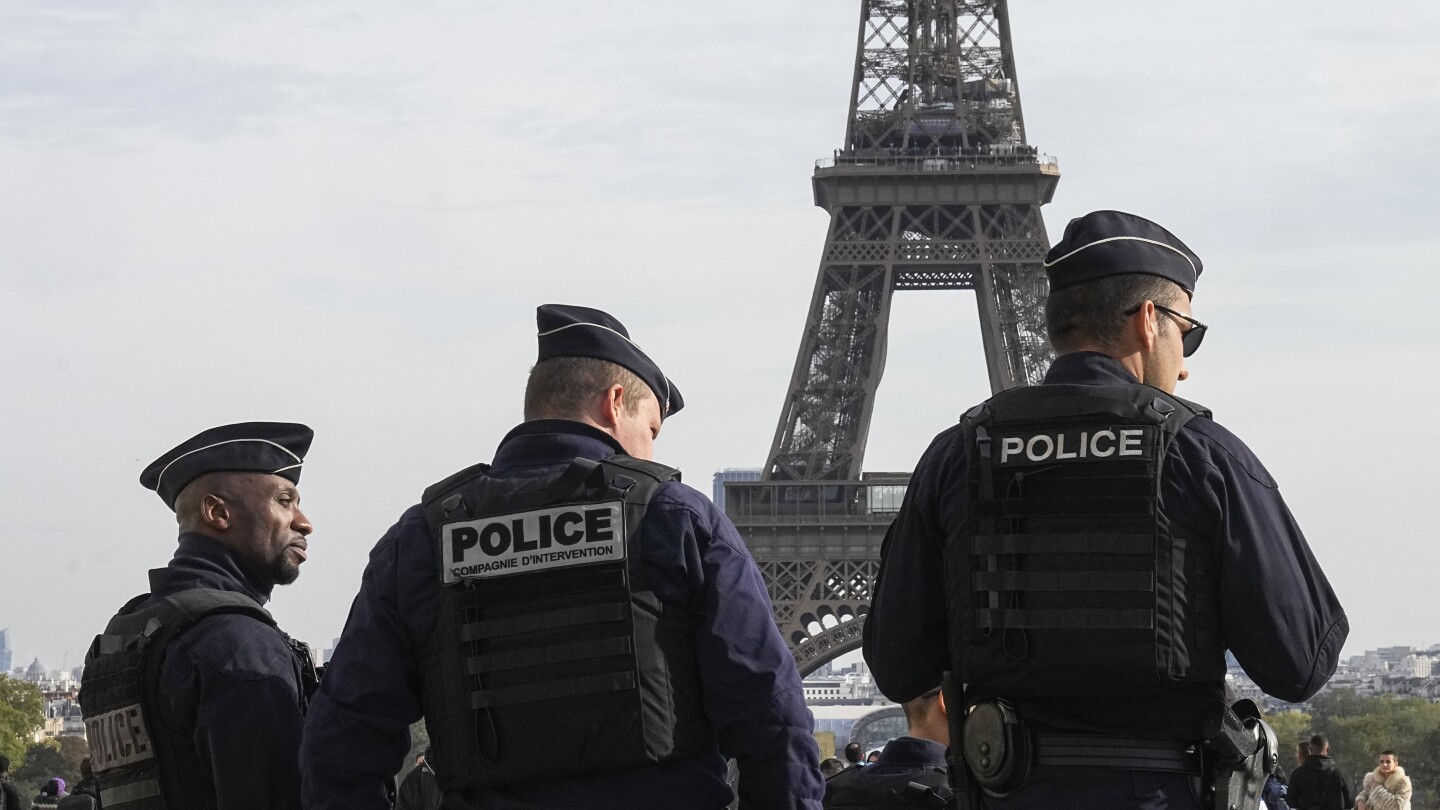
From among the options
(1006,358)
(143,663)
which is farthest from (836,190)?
(143,663)

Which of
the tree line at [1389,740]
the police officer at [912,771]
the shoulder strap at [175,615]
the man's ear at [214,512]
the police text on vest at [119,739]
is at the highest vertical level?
the tree line at [1389,740]

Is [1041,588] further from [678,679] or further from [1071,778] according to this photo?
[678,679]

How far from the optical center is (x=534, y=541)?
5492 mm

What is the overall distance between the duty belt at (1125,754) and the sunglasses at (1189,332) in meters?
1.08

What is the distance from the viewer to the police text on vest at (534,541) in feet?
17.8

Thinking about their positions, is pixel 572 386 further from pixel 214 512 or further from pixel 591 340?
pixel 214 512

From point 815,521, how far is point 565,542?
48216 millimetres

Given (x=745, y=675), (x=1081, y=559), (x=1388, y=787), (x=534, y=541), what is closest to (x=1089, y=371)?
(x=1081, y=559)

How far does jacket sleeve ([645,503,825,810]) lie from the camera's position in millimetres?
5215

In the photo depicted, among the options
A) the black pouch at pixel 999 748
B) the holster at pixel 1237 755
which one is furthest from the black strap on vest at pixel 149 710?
the holster at pixel 1237 755

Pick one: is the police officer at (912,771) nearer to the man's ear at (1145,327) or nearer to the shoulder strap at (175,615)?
the man's ear at (1145,327)

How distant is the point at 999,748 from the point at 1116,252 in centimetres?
131

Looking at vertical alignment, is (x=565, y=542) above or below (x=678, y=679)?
above

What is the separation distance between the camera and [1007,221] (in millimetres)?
54344
